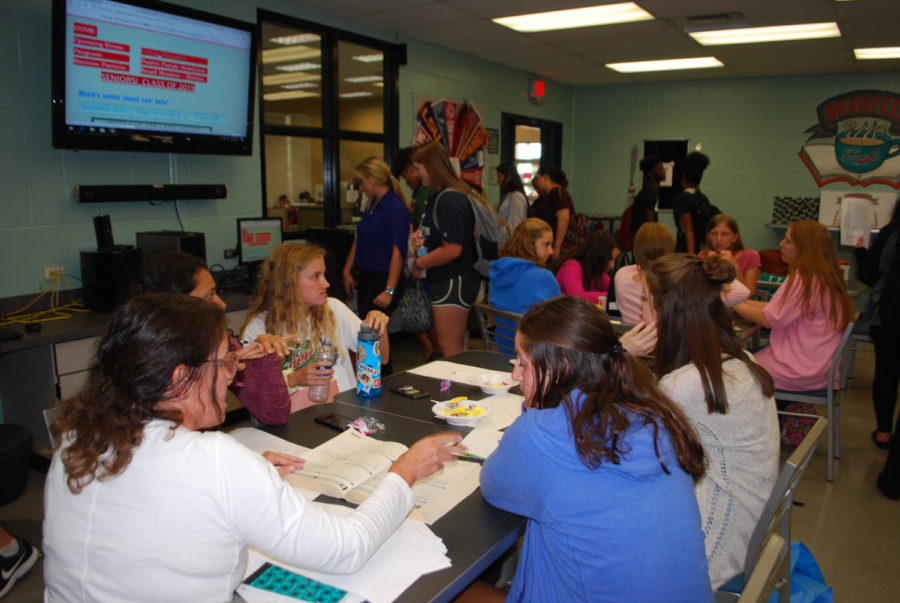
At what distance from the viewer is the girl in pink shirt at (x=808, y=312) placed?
3225 mm

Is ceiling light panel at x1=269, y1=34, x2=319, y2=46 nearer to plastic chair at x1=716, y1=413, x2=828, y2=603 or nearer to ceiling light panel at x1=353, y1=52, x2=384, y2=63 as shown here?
ceiling light panel at x1=353, y1=52, x2=384, y2=63

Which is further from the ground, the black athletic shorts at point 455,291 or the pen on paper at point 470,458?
the black athletic shorts at point 455,291

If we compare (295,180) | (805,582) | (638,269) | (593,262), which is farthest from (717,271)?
(295,180)

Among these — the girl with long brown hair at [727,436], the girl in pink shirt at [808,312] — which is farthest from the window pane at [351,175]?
the girl with long brown hair at [727,436]

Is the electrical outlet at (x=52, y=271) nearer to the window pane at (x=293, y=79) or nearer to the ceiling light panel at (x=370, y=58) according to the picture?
the window pane at (x=293, y=79)

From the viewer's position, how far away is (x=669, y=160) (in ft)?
27.4

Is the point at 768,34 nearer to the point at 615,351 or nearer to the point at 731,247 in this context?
the point at 731,247

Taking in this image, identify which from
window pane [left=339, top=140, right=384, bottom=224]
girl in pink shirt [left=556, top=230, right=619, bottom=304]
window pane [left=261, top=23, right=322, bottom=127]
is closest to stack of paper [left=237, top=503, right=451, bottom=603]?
girl in pink shirt [left=556, top=230, right=619, bottom=304]

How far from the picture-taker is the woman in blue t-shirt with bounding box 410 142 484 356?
12.5ft

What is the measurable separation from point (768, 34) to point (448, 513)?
5.69 m

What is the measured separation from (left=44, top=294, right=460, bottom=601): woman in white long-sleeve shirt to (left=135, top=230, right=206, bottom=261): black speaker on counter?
264 cm

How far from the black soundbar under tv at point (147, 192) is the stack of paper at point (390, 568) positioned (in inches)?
114

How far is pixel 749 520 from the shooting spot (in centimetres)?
168

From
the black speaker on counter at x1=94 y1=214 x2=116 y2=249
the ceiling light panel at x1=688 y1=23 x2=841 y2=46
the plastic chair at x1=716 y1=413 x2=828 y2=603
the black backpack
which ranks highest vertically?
the ceiling light panel at x1=688 y1=23 x2=841 y2=46
